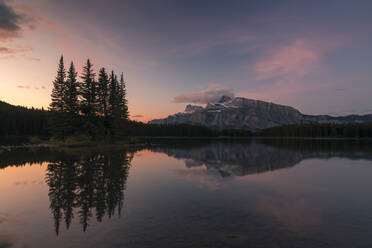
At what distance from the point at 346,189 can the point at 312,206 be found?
680cm

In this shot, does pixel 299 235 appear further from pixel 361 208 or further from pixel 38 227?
pixel 38 227

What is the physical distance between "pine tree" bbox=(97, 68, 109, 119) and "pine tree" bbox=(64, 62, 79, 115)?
6010mm

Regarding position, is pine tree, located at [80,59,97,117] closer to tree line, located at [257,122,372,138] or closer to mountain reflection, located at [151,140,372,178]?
mountain reflection, located at [151,140,372,178]

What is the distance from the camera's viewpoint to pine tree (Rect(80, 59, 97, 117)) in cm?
6178

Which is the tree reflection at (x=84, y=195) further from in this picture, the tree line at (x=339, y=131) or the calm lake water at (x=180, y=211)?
the tree line at (x=339, y=131)

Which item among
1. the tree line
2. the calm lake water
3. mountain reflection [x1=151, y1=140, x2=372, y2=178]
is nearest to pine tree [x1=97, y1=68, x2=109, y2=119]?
mountain reflection [x1=151, y1=140, x2=372, y2=178]

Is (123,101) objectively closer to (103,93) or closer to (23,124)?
(103,93)

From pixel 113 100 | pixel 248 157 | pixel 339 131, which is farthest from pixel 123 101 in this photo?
pixel 339 131

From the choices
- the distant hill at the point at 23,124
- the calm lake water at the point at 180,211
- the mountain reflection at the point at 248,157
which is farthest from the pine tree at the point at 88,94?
the distant hill at the point at 23,124

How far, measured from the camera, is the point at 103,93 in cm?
6612

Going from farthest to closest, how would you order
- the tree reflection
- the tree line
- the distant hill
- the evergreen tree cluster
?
the tree line
the distant hill
the evergreen tree cluster
the tree reflection

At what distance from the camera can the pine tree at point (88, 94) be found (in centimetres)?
6178

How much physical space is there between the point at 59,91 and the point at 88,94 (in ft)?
27.4

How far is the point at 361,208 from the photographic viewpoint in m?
13.2
